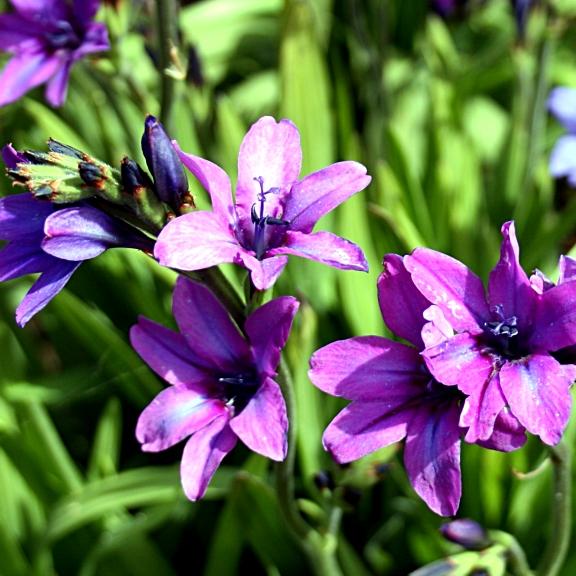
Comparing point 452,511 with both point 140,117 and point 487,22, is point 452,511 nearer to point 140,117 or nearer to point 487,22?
point 140,117

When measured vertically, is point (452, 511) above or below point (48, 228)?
below

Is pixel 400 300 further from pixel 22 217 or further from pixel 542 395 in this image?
pixel 22 217

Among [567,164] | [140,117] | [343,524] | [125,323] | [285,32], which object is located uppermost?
[285,32]

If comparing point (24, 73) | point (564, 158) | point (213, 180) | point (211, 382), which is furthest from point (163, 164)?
point (564, 158)

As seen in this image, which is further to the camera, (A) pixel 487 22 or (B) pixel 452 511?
(A) pixel 487 22

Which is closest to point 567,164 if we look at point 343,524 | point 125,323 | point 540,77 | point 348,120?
point 540,77

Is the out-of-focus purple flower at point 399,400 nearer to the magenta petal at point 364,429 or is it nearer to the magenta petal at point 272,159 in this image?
the magenta petal at point 364,429
